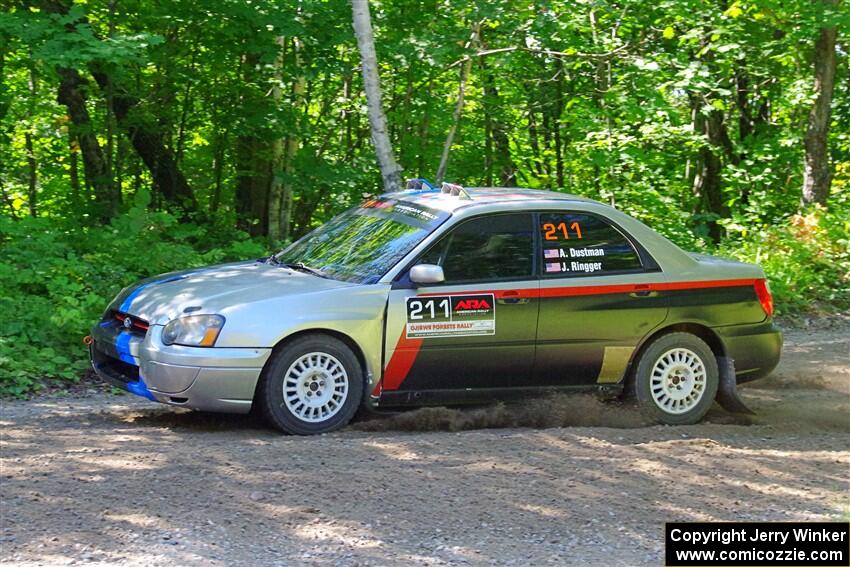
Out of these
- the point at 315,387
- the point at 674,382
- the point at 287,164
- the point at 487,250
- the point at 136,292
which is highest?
the point at 287,164

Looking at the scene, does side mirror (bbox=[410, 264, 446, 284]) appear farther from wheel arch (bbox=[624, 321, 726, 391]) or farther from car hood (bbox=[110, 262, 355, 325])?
wheel arch (bbox=[624, 321, 726, 391])

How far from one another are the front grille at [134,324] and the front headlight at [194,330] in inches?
12.1

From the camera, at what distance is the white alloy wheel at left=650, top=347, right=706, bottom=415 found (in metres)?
8.57

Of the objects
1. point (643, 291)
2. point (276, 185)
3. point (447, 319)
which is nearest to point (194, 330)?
point (447, 319)

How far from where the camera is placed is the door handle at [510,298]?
7.99m

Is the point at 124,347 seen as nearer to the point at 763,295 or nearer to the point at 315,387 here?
the point at 315,387

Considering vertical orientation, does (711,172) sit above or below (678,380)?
above

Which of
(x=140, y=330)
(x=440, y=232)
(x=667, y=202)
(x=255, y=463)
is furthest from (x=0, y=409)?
(x=667, y=202)

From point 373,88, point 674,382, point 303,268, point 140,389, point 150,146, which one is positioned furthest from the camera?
point 150,146

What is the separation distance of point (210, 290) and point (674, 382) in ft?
12.5

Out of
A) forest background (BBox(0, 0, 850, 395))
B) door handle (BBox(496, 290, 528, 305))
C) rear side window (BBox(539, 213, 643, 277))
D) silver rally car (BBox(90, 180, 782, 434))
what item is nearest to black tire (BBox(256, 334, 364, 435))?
silver rally car (BBox(90, 180, 782, 434))

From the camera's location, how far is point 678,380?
8.62 m

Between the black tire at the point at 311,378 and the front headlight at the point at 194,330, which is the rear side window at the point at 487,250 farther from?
the front headlight at the point at 194,330

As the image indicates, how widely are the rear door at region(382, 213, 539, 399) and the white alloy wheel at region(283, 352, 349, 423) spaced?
1.29 ft
